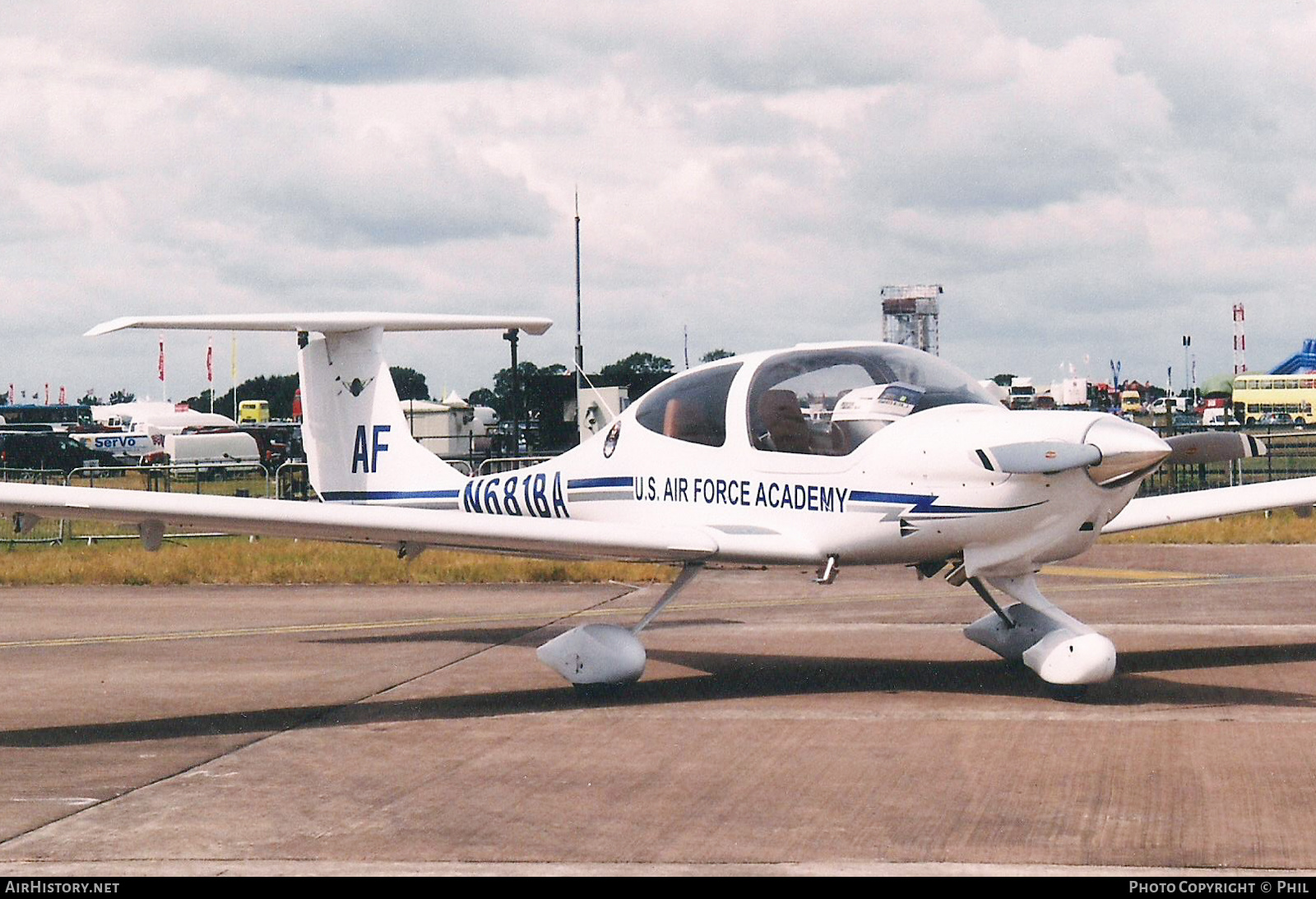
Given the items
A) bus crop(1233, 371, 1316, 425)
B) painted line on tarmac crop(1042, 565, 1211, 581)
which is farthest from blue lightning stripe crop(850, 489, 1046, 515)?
bus crop(1233, 371, 1316, 425)

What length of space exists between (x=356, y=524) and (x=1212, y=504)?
6.60m

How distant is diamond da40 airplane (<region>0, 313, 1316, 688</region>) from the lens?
9.23 m

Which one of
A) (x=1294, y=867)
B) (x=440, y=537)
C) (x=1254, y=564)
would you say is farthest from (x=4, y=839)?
(x=1254, y=564)

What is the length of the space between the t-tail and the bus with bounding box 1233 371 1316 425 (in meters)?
74.1

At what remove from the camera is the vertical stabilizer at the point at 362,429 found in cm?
1311

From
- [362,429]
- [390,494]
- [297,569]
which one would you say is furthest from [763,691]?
[297,569]

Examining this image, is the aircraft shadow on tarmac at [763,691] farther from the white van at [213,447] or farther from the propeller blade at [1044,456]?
the white van at [213,447]

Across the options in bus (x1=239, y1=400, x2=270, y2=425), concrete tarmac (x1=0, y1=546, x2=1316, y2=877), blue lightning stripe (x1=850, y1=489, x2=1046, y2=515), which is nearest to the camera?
concrete tarmac (x1=0, y1=546, x2=1316, y2=877)

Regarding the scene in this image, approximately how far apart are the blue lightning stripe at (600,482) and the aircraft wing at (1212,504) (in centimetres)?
364

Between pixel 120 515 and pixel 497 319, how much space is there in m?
4.84

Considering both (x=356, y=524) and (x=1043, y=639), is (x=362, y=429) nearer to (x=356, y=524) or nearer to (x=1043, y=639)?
(x=356, y=524)

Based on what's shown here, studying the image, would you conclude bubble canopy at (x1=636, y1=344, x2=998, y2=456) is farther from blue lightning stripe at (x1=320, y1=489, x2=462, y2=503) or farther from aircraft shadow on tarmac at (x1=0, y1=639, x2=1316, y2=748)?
blue lightning stripe at (x1=320, y1=489, x2=462, y2=503)

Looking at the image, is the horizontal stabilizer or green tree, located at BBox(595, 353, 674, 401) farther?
green tree, located at BBox(595, 353, 674, 401)

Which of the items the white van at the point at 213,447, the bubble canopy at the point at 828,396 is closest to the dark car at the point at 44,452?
the white van at the point at 213,447
